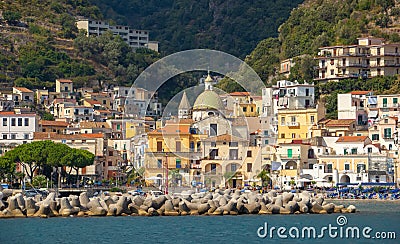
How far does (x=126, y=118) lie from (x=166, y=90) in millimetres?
20601

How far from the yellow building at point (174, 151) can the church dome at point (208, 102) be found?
261 inches

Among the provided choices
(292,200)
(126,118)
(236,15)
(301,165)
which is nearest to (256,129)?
(301,165)

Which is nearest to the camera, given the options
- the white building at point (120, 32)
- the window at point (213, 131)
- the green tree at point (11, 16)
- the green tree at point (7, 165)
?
the green tree at point (7, 165)

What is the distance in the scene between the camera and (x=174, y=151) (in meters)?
100

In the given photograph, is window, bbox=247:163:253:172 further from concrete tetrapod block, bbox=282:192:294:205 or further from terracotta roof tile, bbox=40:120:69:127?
concrete tetrapod block, bbox=282:192:294:205

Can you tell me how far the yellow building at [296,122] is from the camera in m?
106

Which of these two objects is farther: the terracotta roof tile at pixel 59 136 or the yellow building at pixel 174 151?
the terracotta roof tile at pixel 59 136

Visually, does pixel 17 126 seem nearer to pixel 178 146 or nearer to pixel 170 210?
pixel 178 146

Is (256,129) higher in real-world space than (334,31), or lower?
lower

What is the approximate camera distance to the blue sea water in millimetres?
60844

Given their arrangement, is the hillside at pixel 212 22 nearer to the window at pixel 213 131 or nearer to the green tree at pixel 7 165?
the window at pixel 213 131

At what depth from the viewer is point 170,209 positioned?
240ft

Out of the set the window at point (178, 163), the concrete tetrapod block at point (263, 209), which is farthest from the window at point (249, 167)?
the concrete tetrapod block at point (263, 209)

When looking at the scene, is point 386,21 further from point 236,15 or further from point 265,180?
point 236,15
